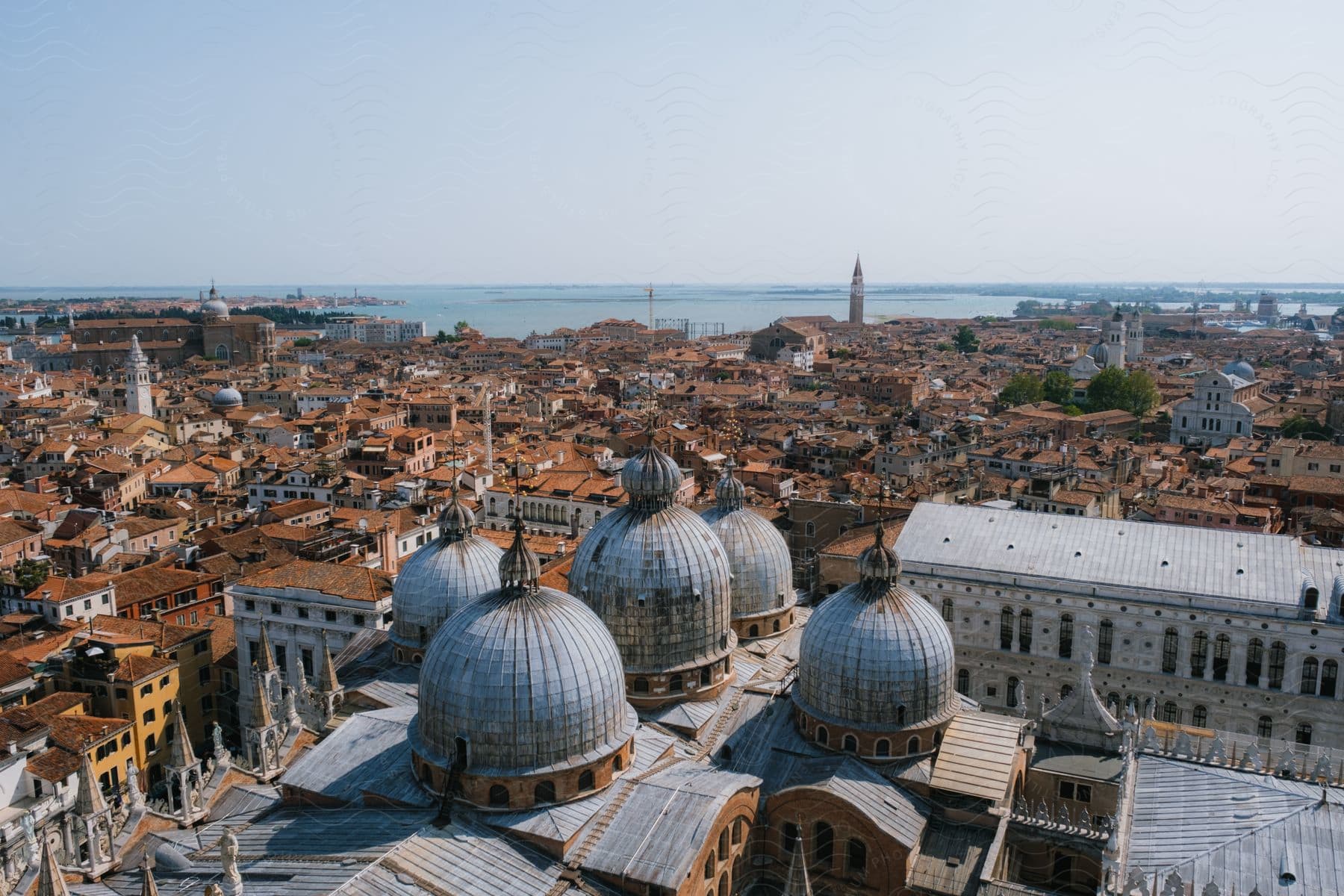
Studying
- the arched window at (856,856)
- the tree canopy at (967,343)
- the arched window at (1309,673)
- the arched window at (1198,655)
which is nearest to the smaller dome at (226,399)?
the arched window at (1198,655)

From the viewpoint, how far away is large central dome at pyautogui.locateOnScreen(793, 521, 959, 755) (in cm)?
1655

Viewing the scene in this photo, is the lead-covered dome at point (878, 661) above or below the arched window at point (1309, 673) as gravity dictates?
above

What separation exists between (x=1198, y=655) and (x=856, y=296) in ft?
572

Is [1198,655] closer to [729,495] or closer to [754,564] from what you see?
[754,564]

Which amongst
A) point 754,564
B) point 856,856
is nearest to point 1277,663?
point 754,564

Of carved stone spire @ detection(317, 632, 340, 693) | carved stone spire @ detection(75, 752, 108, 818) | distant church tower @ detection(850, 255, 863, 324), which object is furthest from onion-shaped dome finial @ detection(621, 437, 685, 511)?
distant church tower @ detection(850, 255, 863, 324)

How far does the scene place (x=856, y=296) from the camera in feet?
631

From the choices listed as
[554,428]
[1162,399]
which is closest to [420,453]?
[554,428]

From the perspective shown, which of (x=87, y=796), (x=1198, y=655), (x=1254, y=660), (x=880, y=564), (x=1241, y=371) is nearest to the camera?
(x=87, y=796)

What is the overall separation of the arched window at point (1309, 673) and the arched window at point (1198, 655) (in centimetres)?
187

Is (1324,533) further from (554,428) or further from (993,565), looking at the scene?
(554,428)

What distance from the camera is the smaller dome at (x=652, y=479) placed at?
18.7 m

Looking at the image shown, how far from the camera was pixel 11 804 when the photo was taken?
792 inches

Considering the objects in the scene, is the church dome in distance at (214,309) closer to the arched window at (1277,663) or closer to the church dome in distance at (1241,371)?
the church dome in distance at (1241,371)
